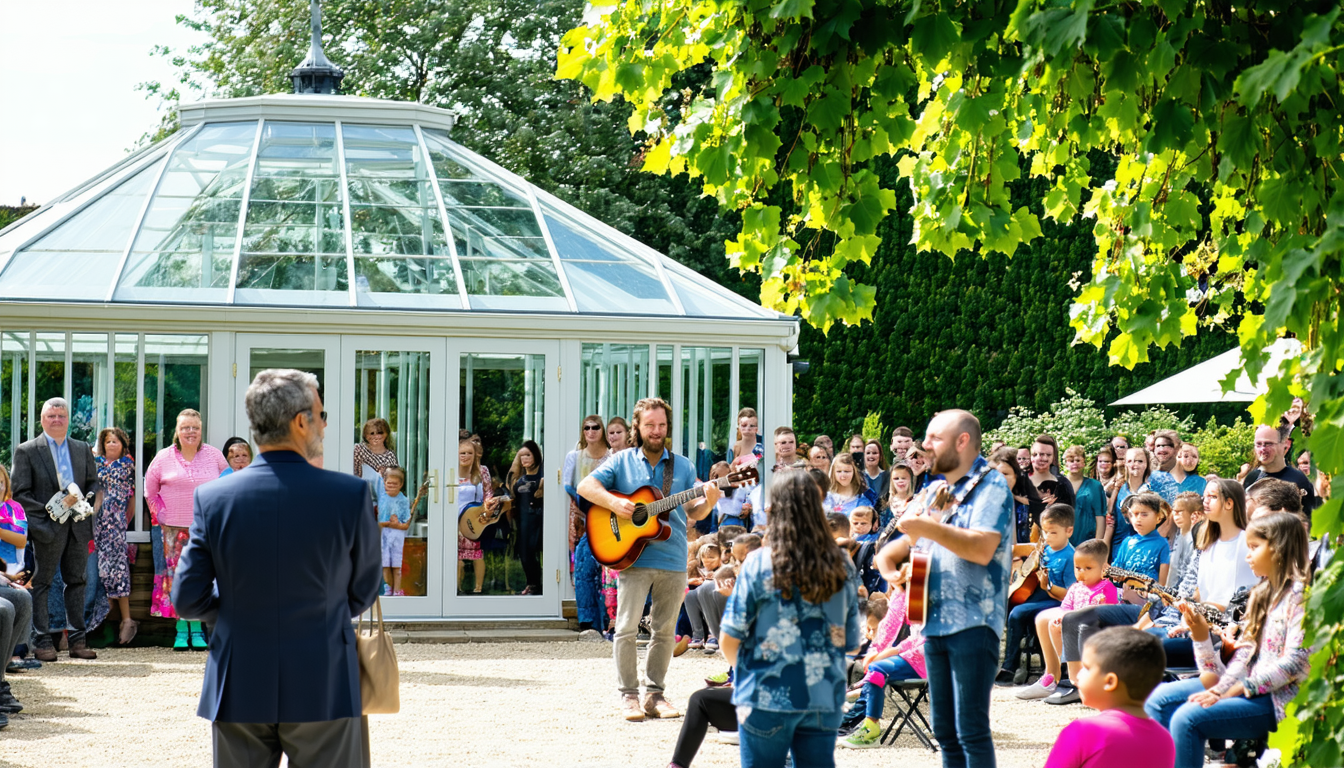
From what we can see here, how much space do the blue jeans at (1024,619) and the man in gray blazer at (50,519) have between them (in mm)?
6573

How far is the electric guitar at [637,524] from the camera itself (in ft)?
24.7

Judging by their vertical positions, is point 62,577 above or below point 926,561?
below

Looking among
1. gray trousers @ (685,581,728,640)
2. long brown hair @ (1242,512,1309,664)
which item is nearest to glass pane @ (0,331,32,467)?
gray trousers @ (685,581,728,640)

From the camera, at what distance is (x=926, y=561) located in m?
4.97

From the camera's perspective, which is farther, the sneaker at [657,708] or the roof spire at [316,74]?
the roof spire at [316,74]

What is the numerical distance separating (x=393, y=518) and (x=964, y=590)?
741 centimetres

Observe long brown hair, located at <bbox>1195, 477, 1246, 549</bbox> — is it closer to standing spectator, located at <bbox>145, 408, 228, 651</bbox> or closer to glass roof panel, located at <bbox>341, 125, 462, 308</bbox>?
glass roof panel, located at <bbox>341, 125, 462, 308</bbox>

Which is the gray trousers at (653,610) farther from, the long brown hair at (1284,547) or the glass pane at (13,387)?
the glass pane at (13,387)

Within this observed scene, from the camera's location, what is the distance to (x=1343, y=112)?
3396 millimetres

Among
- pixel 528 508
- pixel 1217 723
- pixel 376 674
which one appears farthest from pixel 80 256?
pixel 1217 723

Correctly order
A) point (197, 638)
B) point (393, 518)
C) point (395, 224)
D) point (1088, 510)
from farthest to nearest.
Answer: point (395, 224), point (393, 518), point (197, 638), point (1088, 510)

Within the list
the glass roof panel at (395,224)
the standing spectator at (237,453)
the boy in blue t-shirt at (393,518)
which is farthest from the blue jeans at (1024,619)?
the standing spectator at (237,453)

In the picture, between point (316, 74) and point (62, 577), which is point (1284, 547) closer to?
point (62, 577)

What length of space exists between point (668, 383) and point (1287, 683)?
7487 mm
